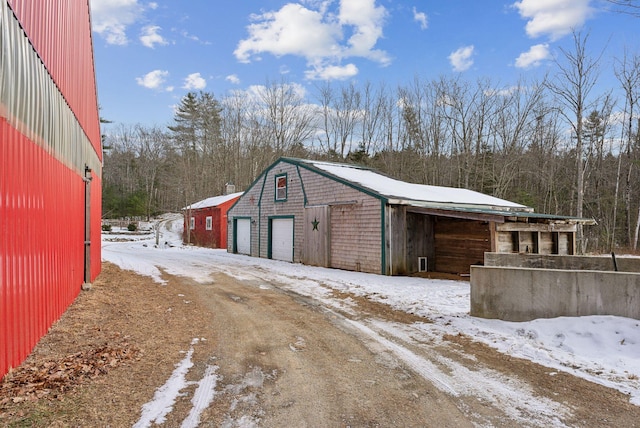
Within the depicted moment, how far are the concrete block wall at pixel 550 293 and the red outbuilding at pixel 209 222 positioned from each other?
798 inches

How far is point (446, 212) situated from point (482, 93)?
22097 mm

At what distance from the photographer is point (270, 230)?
18859 mm

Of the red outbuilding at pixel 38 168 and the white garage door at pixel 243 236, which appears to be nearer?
the red outbuilding at pixel 38 168

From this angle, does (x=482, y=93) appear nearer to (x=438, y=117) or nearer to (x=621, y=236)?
(x=438, y=117)

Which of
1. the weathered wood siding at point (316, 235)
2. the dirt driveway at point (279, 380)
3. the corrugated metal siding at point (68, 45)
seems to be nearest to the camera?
the dirt driveway at point (279, 380)

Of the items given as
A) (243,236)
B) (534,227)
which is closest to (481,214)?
(534,227)

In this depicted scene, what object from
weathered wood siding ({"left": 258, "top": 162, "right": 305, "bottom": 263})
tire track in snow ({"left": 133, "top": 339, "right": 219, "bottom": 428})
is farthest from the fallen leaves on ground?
weathered wood siding ({"left": 258, "top": 162, "right": 305, "bottom": 263})

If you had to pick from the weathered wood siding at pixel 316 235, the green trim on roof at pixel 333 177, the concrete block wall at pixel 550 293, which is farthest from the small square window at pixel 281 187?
→ the concrete block wall at pixel 550 293

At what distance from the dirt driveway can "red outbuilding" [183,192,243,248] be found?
19.8 meters

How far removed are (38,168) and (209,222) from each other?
23439 millimetres

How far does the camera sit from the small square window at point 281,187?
1784cm

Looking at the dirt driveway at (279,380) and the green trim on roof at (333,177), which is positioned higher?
the green trim on roof at (333,177)

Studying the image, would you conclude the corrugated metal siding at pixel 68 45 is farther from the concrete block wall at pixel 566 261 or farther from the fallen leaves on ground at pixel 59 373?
the concrete block wall at pixel 566 261

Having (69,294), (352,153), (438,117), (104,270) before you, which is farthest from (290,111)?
(69,294)
